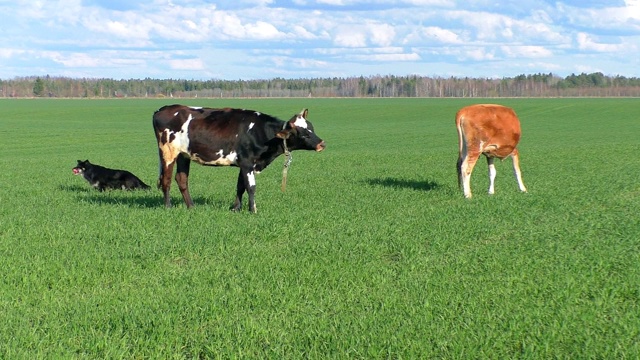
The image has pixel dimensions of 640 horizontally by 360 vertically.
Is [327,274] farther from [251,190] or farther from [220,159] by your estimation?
[220,159]

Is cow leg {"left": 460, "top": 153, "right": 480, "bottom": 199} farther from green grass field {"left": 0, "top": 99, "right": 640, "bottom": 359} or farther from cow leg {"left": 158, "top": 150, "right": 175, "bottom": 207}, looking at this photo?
cow leg {"left": 158, "top": 150, "right": 175, "bottom": 207}

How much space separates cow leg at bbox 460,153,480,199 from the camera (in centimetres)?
1652

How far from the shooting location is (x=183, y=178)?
15.0m

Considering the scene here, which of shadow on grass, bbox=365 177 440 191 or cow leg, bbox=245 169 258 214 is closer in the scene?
cow leg, bbox=245 169 258 214

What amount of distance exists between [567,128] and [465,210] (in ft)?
170

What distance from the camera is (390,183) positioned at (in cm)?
1972

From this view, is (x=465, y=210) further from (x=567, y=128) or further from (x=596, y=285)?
(x=567, y=128)

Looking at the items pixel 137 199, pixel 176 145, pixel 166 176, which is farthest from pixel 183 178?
pixel 137 199

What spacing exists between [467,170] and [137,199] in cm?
690

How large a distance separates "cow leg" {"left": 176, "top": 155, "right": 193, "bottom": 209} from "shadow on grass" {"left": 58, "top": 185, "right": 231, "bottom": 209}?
237mm

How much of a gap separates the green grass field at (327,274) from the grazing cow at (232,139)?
0.85 metres

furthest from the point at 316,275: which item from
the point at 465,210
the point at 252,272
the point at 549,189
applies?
the point at 549,189

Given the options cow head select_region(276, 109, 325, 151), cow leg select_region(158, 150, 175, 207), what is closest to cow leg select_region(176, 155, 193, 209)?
cow leg select_region(158, 150, 175, 207)

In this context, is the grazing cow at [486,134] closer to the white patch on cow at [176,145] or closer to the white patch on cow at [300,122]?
the white patch on cow at [300,122]
